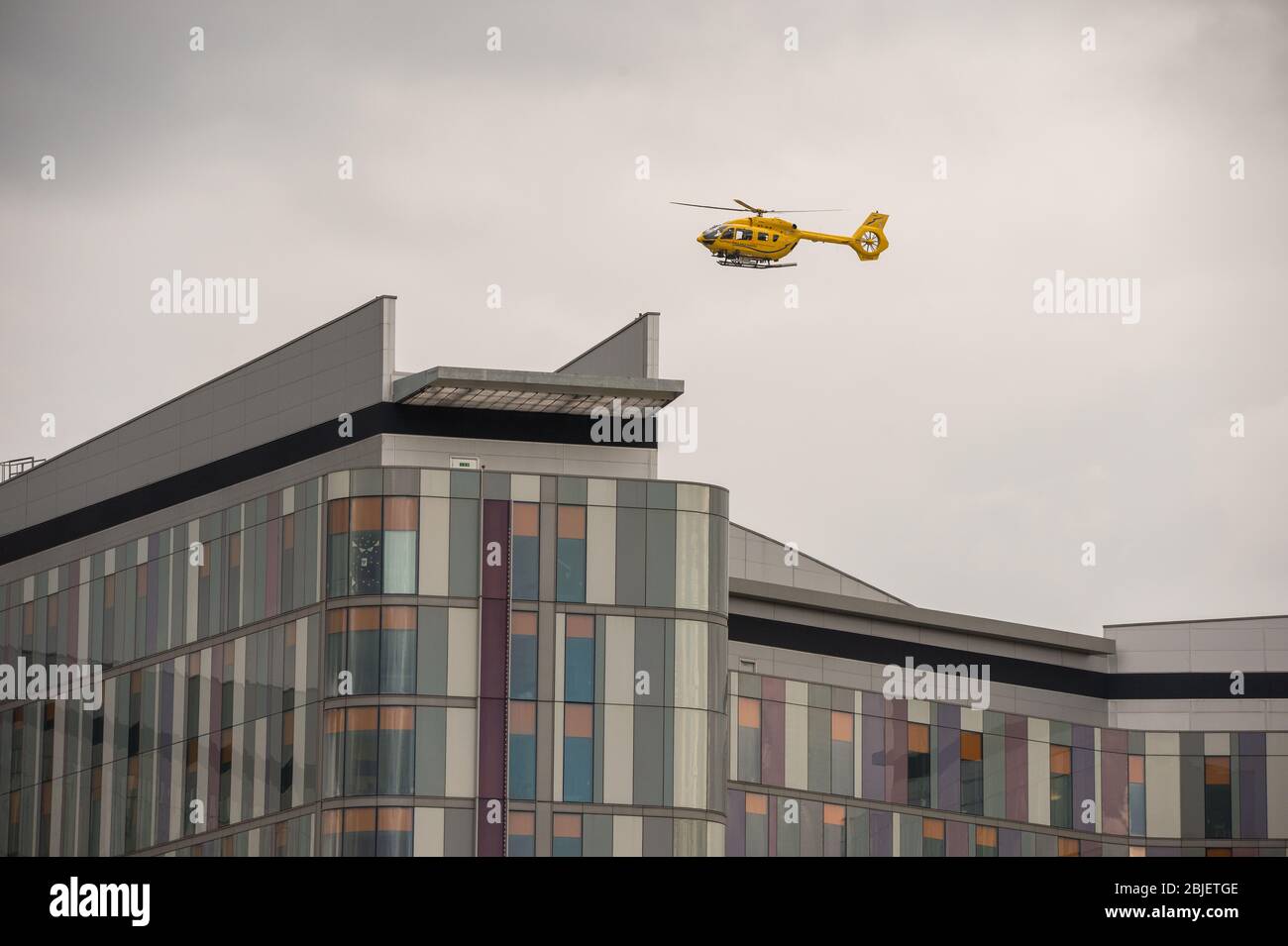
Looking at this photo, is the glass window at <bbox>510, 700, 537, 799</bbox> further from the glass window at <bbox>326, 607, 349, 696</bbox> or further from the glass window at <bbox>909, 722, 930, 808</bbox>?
the glass window at <bbox>909, 722, 930, 808</bbox>

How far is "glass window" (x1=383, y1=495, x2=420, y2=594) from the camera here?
73.2 m

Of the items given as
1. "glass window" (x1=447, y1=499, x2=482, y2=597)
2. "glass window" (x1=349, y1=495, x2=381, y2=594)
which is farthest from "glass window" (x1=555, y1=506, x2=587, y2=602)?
"glass window" (x1=349, y1=495, x2=381, y2=594)

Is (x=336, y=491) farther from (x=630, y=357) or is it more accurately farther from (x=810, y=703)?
(x=810, y=703)

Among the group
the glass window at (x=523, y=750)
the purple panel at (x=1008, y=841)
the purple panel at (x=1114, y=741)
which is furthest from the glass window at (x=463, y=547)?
the purple panel at (x=1114, y=741)

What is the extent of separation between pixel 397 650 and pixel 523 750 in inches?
200

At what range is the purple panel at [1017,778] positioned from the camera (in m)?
90.6

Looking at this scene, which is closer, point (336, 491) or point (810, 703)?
point (336, 491)

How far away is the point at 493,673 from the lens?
72.6 m

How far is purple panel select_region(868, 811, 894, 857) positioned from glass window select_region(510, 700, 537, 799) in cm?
1938

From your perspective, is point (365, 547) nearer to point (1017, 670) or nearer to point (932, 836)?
point (932, 836)
